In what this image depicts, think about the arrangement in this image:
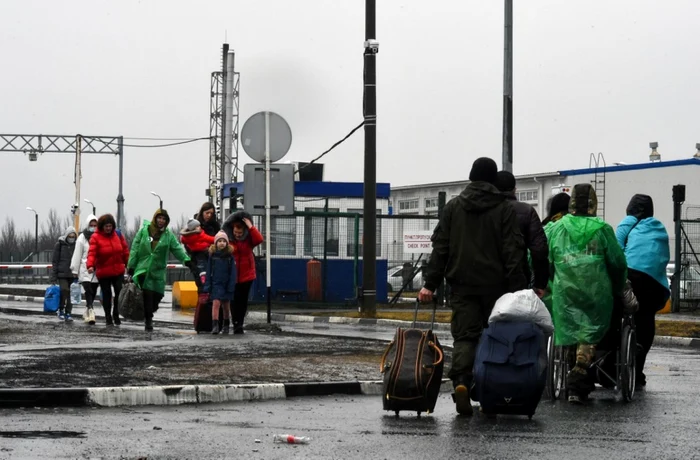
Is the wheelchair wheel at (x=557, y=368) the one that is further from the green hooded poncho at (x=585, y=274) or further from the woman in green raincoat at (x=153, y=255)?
the woman in green raincoat at (x=153, y=255)

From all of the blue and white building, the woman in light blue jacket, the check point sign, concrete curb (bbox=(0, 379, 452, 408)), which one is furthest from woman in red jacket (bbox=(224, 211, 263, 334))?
the blue and white building

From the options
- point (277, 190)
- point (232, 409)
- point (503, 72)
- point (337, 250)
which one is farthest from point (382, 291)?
point (232, 409)

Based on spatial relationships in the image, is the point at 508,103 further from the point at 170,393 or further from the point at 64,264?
the point at 170,393

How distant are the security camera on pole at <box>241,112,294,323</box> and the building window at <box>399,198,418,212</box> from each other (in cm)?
4928

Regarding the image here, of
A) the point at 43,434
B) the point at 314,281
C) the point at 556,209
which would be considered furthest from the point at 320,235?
the point at 43,434

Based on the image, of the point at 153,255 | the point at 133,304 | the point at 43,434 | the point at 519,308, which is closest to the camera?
the point at 43,434

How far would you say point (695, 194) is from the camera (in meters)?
48.2

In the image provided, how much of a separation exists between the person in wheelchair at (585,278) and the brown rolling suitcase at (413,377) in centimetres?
176

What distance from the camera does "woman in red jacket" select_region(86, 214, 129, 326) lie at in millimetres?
20156

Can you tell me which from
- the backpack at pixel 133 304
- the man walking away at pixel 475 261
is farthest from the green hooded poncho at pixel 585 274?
the backpack at pixel 133 304

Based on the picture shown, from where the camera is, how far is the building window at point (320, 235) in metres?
29.0

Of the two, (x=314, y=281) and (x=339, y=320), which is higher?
(x=314, y=281)

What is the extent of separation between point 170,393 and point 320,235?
19.3 metres

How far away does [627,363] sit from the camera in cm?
1050
